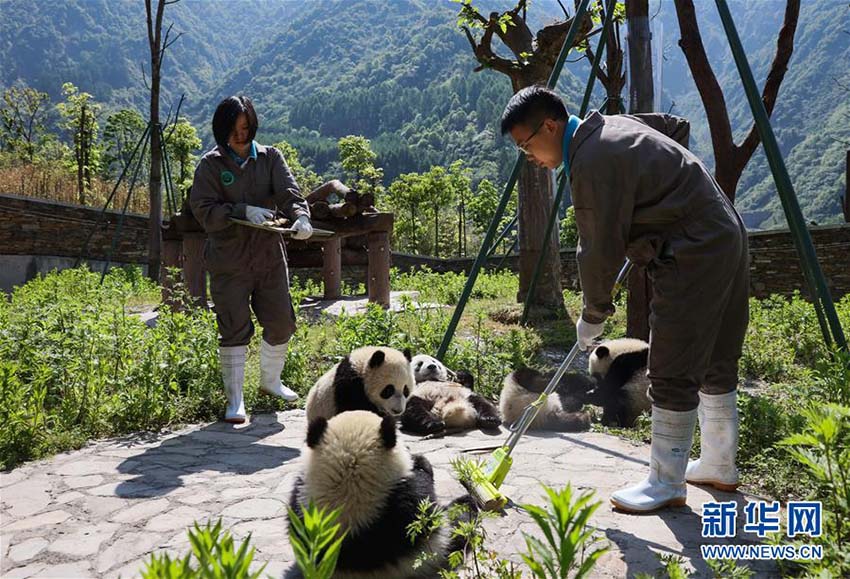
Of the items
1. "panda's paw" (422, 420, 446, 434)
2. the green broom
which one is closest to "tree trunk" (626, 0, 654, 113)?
the green broom

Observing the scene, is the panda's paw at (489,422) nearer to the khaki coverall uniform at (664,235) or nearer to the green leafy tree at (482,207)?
the khaki coverall uniform at (664,235)

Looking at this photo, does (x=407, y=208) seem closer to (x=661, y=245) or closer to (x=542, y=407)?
(x=542, y=407)

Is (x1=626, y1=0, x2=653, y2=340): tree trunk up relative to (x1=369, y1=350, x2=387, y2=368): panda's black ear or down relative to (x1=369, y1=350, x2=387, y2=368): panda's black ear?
up

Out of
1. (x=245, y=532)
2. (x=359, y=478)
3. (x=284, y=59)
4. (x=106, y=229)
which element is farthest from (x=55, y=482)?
(x=284, y=59)

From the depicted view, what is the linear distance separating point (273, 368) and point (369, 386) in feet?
5.04

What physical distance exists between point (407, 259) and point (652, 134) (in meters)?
19.9

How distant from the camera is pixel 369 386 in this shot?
13.9 feet

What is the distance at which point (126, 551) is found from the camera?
2881 mm

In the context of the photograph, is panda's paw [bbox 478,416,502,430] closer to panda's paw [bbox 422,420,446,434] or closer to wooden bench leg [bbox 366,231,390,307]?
panda's paw [bbox 422,420,446,434]

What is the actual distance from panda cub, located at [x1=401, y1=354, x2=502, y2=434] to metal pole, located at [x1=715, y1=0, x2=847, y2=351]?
2.39 m

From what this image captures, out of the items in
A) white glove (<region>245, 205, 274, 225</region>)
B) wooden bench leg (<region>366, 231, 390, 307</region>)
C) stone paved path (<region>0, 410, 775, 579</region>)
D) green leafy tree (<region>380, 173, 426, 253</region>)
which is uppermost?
green leafy tree (<region>380, 173, 426, 253</region>)

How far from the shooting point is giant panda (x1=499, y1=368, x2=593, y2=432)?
498 cm

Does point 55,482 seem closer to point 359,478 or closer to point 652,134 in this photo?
point 359,478

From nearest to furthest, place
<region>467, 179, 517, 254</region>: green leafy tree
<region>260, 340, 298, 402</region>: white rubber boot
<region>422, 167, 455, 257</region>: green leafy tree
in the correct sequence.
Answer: <region>260, 340, 298, 402</region>: white rubber boot → <region>422, 167, 455, 257</region>: green leafy tree → <region>467, 179, 517, 254</region>: green leafy tree
